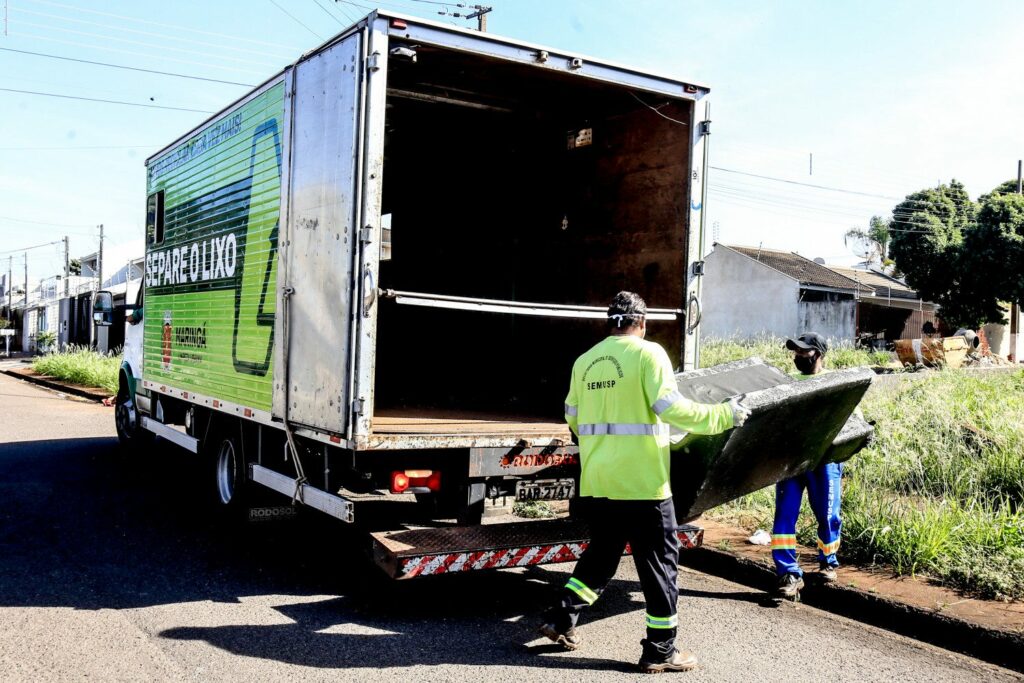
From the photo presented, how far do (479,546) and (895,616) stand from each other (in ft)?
7.53

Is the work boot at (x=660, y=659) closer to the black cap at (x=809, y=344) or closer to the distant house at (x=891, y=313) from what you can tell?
the black cap at (x=809, y=344)

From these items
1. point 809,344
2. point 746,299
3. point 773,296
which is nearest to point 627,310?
point 809,344

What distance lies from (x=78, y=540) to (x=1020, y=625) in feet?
19.4

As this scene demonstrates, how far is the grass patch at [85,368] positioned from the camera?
63.6ft

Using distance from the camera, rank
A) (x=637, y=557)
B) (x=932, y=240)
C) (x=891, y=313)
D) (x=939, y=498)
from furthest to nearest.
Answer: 1. (x=891, y=313)
2. (x=932, y=240)
3. (x=939, y=498)
4. (x=637, y=557)

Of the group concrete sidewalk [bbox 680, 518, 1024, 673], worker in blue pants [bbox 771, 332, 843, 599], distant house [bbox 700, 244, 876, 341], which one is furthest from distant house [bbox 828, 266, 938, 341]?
worker in blue pants [bbox 771, 332, 843, 599]

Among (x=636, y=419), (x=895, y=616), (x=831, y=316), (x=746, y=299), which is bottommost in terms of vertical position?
(x=895, y=616)

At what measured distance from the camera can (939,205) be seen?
3256 centimetres

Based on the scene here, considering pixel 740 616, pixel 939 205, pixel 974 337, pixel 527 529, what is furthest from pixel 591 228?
pixel 939 205

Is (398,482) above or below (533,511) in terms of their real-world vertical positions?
above

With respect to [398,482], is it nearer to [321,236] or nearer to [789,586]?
[321,236]

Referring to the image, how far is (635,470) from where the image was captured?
4.13 metres

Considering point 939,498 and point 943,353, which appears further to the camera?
point 943,353

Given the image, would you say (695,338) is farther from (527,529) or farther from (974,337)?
(974,337)
